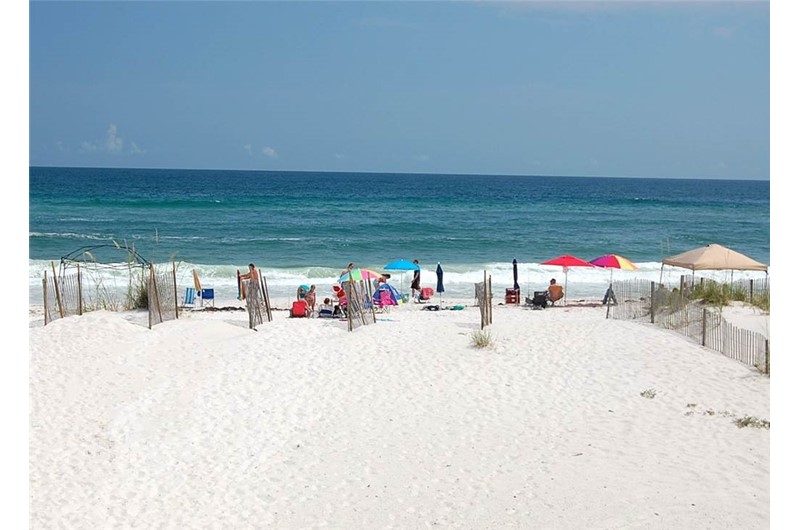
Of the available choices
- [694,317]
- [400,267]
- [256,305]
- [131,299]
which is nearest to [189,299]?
[131,299]

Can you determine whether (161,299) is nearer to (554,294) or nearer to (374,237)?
(554,294)

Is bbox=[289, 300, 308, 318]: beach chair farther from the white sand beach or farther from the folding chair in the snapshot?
the folding chair

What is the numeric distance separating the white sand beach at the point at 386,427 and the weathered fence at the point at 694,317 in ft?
1.13

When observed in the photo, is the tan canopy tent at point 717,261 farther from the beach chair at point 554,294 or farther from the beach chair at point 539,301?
the beach chair at point 539,301

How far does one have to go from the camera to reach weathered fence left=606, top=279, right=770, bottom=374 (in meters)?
12.5

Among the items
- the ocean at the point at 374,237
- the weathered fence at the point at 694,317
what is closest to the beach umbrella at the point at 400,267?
the ocean at the point at 374,237

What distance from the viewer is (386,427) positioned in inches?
391

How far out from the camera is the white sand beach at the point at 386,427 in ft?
25.3

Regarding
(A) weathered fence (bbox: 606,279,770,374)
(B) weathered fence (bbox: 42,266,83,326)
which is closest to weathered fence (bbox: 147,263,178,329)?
(B) weathered fence (bbox: 42,266,83,326)
